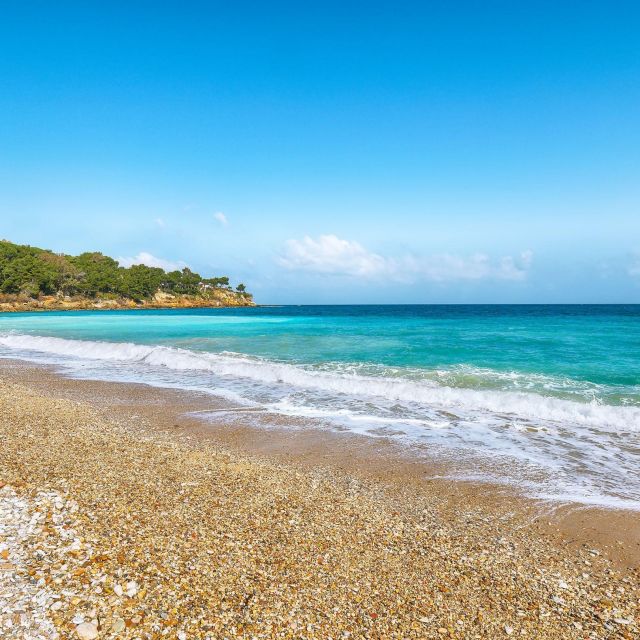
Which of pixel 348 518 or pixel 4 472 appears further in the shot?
pixel 4 472

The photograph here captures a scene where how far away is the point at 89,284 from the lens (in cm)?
10162

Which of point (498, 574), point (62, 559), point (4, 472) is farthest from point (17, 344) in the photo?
point (498, 574)

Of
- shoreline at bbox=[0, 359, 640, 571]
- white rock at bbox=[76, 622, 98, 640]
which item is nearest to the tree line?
shoreline at bbox=[0, 359, 640, 571]

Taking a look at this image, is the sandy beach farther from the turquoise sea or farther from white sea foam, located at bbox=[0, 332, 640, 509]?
the turquoise sea

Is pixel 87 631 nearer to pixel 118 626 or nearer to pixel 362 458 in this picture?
pixel 118 626

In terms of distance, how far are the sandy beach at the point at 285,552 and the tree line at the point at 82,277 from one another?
10221 cm

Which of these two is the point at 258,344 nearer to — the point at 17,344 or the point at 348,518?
the point at 17,344

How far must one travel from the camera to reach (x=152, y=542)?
4.23 metres

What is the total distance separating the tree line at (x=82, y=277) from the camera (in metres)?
90.0

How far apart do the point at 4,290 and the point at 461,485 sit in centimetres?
10730

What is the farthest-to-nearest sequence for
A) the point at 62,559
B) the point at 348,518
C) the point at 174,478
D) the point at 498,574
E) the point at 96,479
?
the point at 174,478 < the point at 96,479 < the point at 348,518 < the point at 498,574 < the point at 62,559

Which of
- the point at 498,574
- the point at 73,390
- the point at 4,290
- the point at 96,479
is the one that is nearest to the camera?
the point at 498,574

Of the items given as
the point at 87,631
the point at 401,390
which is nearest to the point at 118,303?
the point at 401,390

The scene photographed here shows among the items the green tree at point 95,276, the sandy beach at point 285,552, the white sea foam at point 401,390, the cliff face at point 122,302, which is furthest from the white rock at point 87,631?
the green tree at point 95,276
